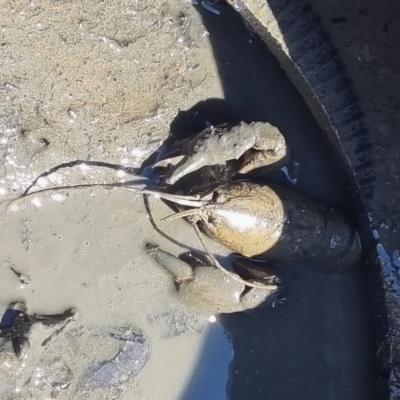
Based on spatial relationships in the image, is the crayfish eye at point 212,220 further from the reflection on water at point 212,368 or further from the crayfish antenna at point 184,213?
the reflection on water at point 212,368

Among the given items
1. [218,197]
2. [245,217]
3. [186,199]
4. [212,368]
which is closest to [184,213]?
[186,199]

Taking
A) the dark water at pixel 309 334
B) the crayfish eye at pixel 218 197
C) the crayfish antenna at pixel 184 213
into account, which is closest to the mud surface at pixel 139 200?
the dark water at pixel 309 334

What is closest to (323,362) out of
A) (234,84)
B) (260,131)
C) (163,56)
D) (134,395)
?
(134,395)

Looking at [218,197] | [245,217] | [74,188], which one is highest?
[74,188]

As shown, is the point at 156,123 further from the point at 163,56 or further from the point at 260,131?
the point at 260,131

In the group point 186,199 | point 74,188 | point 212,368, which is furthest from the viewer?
point 212,368

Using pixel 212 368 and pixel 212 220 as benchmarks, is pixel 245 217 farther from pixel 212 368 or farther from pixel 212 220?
pixel 212 368
